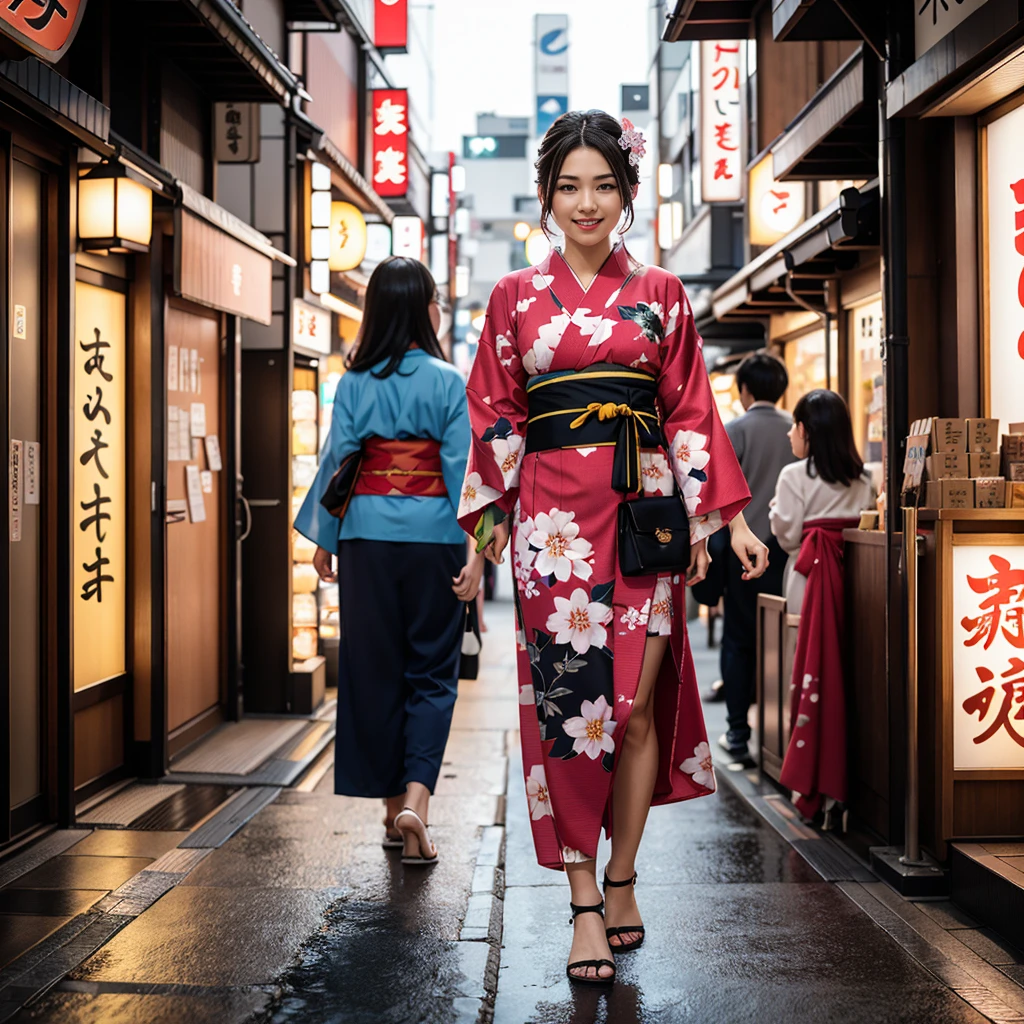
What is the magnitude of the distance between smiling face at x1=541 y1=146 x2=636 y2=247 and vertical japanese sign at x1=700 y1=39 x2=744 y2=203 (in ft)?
34.6

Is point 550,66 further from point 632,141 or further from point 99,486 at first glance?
point 632,141

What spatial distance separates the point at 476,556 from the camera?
4254 millimetres

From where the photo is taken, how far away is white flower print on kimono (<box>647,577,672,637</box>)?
146 inches

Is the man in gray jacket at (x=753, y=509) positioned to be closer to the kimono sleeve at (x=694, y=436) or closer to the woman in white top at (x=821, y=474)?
the woman in white top at (x=821, y=474)

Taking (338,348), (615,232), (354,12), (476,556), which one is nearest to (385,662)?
(476,556)

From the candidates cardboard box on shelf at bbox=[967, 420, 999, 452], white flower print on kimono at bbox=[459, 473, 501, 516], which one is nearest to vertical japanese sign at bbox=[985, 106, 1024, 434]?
cardboard box on shelf at bbox=[967, 420, 999, 452]

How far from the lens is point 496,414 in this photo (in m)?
3.84

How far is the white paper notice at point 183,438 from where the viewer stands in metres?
7.13

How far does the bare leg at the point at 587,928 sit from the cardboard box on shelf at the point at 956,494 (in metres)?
1.93

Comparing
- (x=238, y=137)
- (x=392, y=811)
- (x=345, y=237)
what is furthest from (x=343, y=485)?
(x=345, y=237)

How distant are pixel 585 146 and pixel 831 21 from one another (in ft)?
8.51

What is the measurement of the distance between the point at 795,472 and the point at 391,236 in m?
7.61

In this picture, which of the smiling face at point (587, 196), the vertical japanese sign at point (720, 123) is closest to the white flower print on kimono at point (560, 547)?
the smiling face at point (587, 196)

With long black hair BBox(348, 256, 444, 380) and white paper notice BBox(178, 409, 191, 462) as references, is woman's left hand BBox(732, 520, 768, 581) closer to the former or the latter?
long black hair BBox(348, 256, 444, 380)
